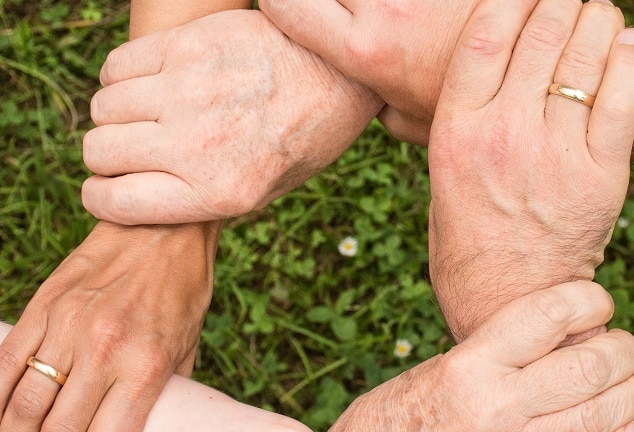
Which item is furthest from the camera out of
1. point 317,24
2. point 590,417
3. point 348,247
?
point 348,247

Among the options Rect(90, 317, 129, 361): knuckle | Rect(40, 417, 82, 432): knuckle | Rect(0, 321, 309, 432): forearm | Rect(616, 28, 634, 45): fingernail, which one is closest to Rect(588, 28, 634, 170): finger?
Rect(616, 28, 634, 45): fingernail

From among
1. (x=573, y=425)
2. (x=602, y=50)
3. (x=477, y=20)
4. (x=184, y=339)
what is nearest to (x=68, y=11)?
(x=184, y=339)

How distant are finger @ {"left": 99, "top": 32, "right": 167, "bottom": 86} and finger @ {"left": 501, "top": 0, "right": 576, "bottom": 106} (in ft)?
3.05

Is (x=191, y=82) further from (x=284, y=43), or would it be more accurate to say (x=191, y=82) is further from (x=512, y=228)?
(x=512, y=228)

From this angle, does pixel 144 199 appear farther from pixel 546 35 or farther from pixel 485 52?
pixel 546 35

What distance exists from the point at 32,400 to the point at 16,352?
138 mm

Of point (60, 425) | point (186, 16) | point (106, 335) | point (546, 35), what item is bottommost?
point (60, 425)

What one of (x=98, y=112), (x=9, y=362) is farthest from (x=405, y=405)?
(x=98, y=112)

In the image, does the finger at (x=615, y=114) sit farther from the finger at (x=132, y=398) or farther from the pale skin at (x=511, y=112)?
the finger at (x=132, y=398)

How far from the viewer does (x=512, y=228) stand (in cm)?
179

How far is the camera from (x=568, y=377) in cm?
163

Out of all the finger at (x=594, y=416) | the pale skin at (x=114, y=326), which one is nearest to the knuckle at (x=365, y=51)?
the pale skin at (x=114, y=326)

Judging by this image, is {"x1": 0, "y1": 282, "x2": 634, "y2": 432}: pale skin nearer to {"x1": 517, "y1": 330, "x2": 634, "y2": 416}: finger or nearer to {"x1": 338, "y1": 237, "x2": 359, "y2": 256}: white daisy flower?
{"x1": 517, "y1": 330, "x2": 634, "y2": 416}: finger

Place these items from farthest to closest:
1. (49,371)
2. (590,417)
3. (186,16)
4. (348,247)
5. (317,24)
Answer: (348,247)
(186,16)
(317,24)
(49,371)
(590,417)
